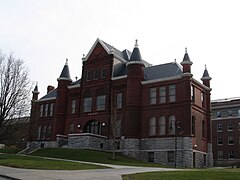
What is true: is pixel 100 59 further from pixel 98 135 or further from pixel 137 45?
pixel 98 135

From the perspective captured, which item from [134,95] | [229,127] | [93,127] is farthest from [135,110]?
[229,127]

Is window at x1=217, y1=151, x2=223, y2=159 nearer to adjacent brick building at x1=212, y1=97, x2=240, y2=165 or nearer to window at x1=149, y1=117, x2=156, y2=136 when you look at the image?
adjacent brick building at x1=212, y1=97, x2=240, y2=165

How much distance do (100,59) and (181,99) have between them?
49.1ft

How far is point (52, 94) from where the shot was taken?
6053 centimetres

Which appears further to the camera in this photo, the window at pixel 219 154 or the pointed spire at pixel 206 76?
the window at pixel 219 154

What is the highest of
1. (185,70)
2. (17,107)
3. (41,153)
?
(185,70)

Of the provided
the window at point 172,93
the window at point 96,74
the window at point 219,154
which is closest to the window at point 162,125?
the window at point 172,93

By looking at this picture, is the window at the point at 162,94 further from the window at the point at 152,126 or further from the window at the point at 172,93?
the window at the point at 152,126

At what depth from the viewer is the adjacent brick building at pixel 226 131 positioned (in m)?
71.6

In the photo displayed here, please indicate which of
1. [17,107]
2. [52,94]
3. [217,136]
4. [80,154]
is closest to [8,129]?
[17,107]

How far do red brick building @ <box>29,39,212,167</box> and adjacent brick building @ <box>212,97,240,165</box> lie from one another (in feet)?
89.4

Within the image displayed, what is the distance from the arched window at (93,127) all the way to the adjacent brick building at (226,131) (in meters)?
32.4

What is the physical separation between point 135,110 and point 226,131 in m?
35.8

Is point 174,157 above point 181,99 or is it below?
below
